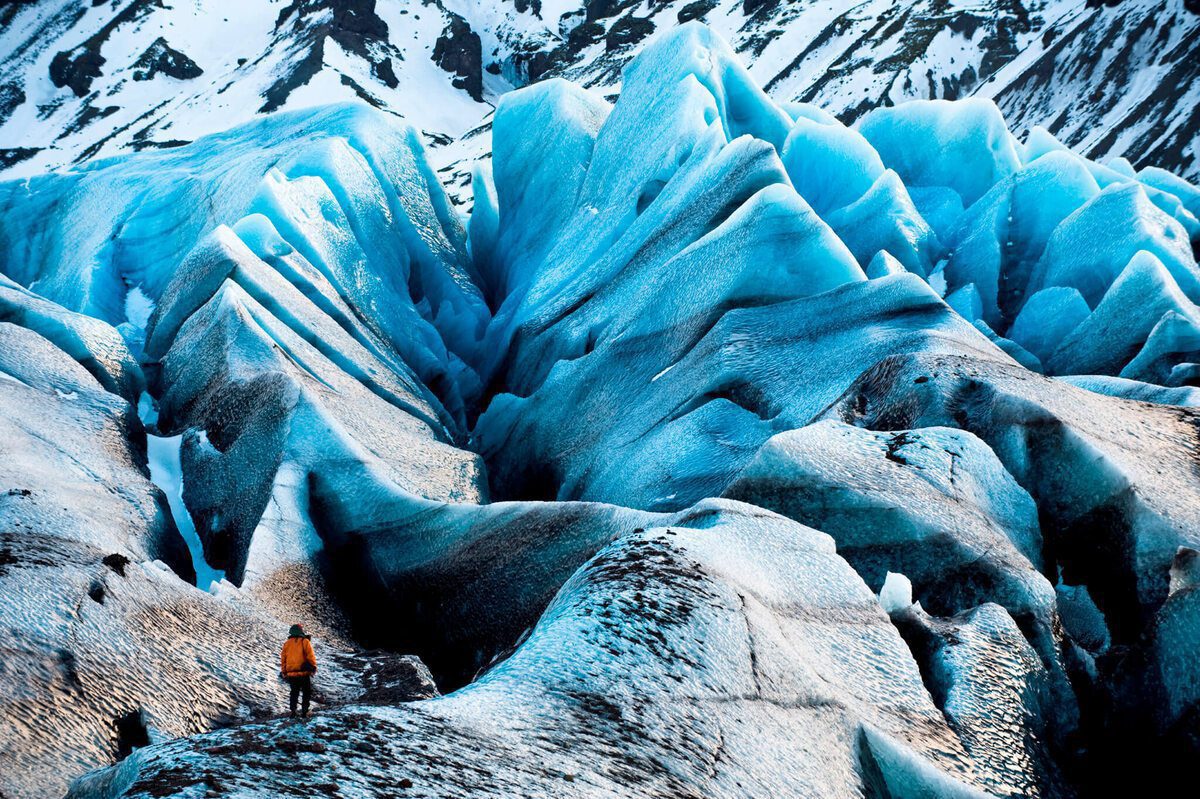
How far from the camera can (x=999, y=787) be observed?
23.0ft

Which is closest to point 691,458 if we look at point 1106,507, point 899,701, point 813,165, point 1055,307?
point 1106,507

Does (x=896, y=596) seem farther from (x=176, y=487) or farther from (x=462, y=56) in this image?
(x=462, y=56)

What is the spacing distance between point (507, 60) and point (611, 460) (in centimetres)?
7377

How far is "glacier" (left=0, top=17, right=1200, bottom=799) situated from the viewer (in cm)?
679

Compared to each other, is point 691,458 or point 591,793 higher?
point 591,793

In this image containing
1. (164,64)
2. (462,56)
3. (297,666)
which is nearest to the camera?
(297,666)

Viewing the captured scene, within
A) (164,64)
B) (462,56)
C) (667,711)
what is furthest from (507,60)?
(667,711)

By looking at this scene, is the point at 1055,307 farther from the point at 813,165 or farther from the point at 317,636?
the point at 317,636

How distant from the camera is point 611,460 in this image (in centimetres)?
1377

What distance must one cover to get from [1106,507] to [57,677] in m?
8.62

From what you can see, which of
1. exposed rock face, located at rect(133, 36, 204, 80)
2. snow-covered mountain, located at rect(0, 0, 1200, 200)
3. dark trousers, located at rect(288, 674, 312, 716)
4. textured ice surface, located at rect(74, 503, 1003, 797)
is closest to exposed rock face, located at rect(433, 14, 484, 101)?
snow-covered mountain, located at rect(0, 0, 1200, 200)

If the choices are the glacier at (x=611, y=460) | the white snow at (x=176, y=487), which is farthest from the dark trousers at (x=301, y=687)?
the white snow at (x=176, y=487)

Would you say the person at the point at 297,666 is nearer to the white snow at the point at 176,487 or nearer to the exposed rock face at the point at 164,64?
the white snow at the point at 176,487

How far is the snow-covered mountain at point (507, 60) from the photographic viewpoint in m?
42.6
